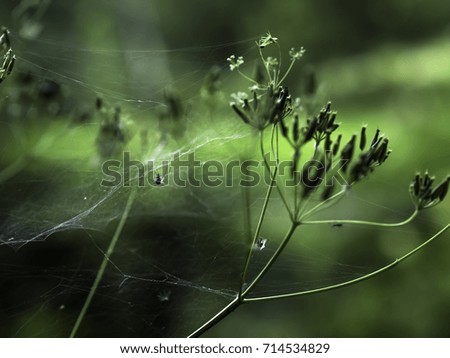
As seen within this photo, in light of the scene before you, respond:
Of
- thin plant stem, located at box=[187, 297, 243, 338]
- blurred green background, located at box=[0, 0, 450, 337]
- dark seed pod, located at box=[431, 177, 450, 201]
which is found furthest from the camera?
blurred green background, located at box=[0, 0, 450, 337]

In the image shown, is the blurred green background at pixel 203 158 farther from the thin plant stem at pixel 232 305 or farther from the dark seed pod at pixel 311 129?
the thin plant stem at pixel 232 305

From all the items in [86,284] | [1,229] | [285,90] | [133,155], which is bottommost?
[86,284]

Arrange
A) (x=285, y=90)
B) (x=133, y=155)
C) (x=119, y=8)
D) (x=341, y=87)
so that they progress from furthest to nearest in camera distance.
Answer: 1. (x=341, y=87)
2. (x=119, y=8)
3. (x=133, y=155)
4. (x=285, y=90)

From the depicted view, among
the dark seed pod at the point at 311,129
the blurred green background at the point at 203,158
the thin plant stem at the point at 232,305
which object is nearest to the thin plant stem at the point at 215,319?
the thin plant stem at the point at 232,305

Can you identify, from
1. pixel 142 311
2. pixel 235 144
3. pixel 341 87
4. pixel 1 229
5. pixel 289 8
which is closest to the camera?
pixel 1 229

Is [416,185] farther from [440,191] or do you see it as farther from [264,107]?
[264,107]

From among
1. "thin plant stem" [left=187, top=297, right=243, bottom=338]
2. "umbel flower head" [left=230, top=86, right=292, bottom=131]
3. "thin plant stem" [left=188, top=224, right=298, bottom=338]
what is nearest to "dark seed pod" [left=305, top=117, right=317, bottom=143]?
"umbel flower head" [left=230, top=86, right=292, bottom=131]

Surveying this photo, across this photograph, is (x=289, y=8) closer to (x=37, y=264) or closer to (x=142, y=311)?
(x=37, y=264)

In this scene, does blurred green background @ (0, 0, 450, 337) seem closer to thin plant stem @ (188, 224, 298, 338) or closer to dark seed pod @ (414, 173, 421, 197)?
dark seed pod @ (414, 173, 421, 197)

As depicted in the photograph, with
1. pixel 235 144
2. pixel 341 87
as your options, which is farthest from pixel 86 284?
pixel 341 87
